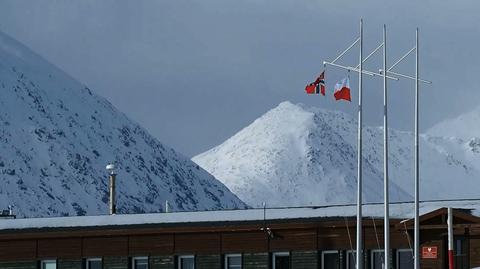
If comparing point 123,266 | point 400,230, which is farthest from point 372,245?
point 123,266

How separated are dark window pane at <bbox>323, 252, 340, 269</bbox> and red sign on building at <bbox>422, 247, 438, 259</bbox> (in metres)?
4.03

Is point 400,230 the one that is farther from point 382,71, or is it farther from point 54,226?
point 54,226

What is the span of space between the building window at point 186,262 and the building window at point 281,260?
12.4ft

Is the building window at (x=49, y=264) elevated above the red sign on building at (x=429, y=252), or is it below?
below

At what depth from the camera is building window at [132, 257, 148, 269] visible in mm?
67938

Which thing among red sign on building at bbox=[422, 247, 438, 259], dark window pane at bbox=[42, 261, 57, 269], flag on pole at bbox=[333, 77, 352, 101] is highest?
flag on pole at bbox=[333, 77, 352, 101]

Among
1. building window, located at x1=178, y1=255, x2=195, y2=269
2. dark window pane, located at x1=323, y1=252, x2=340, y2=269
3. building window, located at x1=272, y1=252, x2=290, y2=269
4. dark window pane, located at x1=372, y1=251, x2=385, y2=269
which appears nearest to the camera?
dark window pane, located at x1=372, y1=251, x2=385, y2=269

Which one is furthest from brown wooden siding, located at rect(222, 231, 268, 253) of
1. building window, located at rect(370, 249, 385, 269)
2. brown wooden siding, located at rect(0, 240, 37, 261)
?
brown wooden siding, located at rect(0, 240, 37, 261)

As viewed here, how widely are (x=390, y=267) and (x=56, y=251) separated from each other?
16.1 metres

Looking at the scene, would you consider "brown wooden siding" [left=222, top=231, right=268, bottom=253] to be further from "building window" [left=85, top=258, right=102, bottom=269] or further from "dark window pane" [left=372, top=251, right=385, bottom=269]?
"building window" [left=85, top=258, right=102, bottom=269]

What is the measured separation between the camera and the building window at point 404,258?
204ft

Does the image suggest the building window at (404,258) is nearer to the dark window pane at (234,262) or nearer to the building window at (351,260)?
the building window at (351,260)

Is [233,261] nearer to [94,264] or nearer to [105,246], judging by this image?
[105,246]

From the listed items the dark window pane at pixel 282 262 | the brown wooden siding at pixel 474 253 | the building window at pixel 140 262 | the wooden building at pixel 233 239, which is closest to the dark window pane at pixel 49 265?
the wooden building at pixel 233 239
